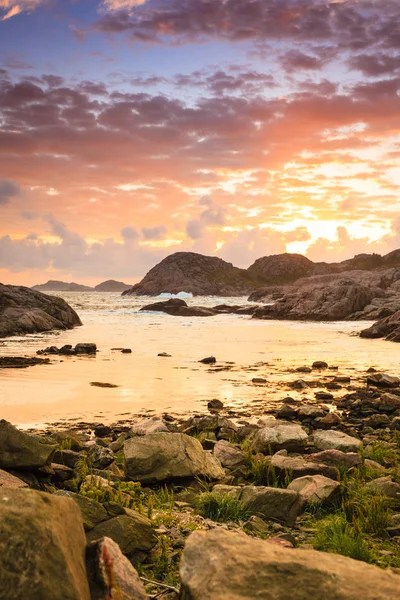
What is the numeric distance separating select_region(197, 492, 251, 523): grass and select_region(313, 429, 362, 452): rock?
3495mm

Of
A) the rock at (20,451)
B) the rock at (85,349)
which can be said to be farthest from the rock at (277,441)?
the rock at (85,349)

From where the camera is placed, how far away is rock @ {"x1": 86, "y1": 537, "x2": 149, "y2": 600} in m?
3.09

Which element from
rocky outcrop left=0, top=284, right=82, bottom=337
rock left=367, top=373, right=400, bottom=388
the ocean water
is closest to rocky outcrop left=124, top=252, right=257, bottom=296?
rocky outcrop left=0, top=284, right=82, bottom=337

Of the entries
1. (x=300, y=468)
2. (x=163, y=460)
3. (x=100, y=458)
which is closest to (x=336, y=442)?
(x=300, y=468)

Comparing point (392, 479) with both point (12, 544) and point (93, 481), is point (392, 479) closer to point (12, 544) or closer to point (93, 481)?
point (93, 481)

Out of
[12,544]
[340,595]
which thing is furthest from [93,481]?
[340,595]

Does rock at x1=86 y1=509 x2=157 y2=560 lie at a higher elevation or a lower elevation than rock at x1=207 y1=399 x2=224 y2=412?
higher

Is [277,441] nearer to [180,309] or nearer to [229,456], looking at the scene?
[229,456]

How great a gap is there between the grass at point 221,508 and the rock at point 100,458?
2486mm

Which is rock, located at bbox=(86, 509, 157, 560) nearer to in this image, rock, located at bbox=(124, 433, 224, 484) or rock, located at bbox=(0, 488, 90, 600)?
rock, located at bbox=(0, 488, 90, 600)

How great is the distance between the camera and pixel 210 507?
6.35 metres

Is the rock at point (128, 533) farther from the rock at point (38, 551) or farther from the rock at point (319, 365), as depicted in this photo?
the rock at point (319, 365)

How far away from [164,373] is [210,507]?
12852 mm

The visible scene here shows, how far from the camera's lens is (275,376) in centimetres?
1894
